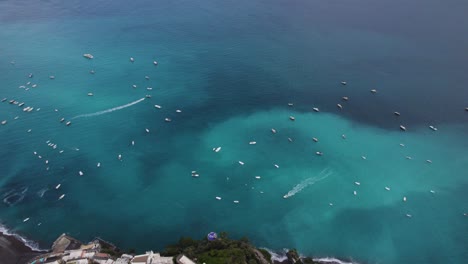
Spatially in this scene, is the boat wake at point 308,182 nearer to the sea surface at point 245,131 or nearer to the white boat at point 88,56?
the sea surface at point 245,131

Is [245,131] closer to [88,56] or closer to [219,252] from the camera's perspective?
[219,252]

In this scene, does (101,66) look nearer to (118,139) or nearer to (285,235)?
(118,139)

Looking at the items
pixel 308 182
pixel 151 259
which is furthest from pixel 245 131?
pixel 151 259

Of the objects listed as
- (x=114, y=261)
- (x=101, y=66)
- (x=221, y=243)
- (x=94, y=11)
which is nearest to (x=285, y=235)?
(x=221, y=243)

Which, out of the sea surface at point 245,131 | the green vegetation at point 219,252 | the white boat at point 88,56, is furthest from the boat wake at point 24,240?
the white boat at point 88,56

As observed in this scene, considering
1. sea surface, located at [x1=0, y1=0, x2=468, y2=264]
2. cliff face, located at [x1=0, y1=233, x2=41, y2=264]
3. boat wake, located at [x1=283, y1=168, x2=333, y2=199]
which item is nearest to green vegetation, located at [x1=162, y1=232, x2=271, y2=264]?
sea surface, located at [x1=0, y1=0, x2=468, y2=264]

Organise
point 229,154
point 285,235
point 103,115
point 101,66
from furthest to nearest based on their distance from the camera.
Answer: point 101,66
point 103,115
point 229,154
point 285,235
